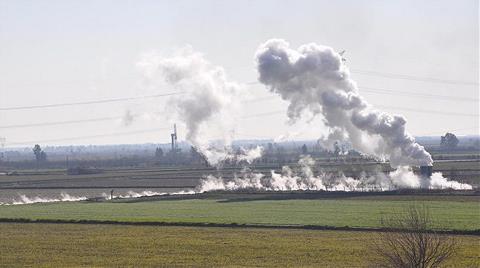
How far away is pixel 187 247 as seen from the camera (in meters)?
66.5

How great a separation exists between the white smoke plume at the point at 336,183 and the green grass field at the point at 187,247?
56.4 meters

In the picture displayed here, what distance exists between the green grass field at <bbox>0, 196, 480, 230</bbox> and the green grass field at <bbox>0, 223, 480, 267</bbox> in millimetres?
7391

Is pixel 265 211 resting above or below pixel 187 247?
above

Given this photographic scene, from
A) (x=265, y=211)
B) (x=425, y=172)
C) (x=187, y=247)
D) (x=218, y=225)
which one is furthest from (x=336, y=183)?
(x=187, y=247)

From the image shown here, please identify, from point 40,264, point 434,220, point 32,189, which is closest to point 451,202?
point 434,220

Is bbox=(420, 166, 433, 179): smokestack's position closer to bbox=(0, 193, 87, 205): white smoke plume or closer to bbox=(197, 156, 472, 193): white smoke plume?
bbox=(197, 156, 472, 193): white smoke plume

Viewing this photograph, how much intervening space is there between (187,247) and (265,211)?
32185 mm

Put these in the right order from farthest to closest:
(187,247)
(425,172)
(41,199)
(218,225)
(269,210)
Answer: (425,172) → (41,199) → (269,210) → (218,225) → (187,247)

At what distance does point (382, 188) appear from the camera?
432 ft

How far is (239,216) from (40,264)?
34912 mm

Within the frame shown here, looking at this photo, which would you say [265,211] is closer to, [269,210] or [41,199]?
[269,210]

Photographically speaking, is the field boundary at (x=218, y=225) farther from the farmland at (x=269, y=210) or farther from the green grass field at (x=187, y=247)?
the green grass field at (x=187, y=247)

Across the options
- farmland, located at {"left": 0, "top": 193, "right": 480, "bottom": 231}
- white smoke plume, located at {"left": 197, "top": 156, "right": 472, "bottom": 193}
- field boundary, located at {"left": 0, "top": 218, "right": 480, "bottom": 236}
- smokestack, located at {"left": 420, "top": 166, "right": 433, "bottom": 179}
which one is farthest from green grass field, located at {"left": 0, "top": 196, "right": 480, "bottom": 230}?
smokestack, located at {"left": 420, "top": 166, "right": 433, "bottom": 179}

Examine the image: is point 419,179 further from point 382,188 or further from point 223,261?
point 223,261
